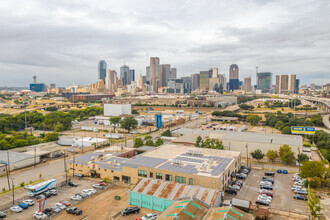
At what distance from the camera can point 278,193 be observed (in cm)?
2002

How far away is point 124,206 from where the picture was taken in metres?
17.5

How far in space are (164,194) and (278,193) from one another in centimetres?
989

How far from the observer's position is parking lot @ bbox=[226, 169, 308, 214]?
17.5 meters

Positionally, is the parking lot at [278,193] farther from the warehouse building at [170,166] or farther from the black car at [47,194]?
the black car at [47,194]

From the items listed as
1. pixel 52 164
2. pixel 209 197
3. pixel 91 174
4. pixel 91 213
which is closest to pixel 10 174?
pixel 52 164

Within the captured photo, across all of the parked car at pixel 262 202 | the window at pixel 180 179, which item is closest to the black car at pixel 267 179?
the parked car at pixel 262 202

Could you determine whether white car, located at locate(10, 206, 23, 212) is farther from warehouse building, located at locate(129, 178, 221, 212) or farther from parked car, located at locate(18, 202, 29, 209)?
warehouse building, located at locate(129, 178, 221, 212)

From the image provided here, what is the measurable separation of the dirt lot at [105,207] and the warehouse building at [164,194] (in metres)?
0.63

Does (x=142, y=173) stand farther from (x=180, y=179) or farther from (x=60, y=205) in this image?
(x=60, y=205)

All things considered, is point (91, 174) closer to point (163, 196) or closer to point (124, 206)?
point (124, 206)

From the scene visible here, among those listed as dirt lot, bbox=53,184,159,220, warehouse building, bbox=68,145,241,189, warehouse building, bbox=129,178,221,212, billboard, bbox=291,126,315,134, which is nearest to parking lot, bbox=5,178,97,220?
dirt lot, bbox=53,184,159,220

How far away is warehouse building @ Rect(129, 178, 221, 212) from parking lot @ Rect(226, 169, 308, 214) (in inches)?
146

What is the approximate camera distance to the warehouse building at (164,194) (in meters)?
16.3

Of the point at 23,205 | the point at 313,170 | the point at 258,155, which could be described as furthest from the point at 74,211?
the point at 258,155
